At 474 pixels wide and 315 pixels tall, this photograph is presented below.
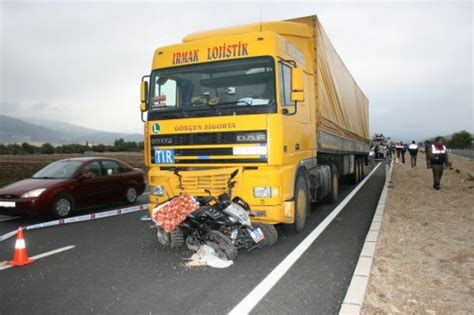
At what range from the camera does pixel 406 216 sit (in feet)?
29.3

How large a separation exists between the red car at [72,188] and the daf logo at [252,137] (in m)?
5.34

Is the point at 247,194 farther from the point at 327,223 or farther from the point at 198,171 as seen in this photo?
the point at 327,223

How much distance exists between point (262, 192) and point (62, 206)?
5691mm

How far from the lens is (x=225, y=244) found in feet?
19.2

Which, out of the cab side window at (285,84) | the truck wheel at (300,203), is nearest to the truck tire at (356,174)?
the truck wheel at (300,203)

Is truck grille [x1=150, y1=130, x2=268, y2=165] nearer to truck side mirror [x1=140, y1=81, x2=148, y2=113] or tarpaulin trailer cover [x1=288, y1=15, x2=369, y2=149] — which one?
truck side mirror [x1=140, y1=81, x2=148, y2=113]

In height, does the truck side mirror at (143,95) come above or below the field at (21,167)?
above

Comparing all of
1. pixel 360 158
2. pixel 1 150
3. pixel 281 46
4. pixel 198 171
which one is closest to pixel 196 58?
pixel 281 46

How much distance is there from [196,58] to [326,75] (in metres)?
4.08

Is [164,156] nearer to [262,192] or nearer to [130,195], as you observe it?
[262,192]

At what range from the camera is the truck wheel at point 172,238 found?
6.51 metres

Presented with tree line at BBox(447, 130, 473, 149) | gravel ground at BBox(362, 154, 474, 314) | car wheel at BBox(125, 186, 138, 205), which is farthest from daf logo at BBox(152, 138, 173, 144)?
tree line at BBox(447, 130, 473, 149)

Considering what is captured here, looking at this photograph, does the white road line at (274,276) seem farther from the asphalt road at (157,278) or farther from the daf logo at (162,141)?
the daf logo at (162,141)

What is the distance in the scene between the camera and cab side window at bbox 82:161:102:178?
10742 mm
